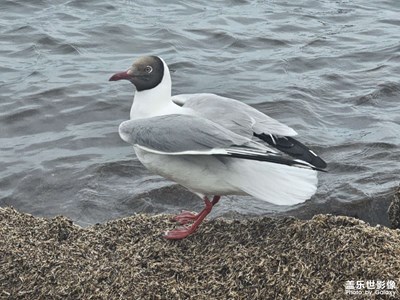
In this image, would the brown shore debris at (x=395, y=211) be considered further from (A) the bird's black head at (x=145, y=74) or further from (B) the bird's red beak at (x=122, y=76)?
(B) the bird's red beak at (x=122, y=76)

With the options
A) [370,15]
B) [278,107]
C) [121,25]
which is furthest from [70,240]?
[370,15]

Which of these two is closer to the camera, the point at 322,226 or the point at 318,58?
the point at 322,226

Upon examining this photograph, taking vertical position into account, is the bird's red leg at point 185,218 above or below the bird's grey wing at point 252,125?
below

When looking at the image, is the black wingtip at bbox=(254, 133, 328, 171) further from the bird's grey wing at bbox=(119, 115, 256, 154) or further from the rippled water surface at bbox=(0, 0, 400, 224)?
the rippled water surface at bbox=(0, 0, 400, 224)

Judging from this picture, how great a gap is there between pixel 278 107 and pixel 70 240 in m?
4.93

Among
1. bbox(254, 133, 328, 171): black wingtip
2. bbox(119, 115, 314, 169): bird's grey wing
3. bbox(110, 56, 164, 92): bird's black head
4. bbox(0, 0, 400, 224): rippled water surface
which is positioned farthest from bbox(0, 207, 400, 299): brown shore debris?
bbox(0, 0, 400, 224): rippled water surface

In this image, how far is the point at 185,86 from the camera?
9.85 metres

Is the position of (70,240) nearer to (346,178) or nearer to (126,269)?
(126,269)

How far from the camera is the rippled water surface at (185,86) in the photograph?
7098mm

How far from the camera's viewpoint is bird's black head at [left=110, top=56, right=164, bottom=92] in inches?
201

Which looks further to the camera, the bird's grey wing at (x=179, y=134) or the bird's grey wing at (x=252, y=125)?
the bird's grey wing at (x=252, y=125)

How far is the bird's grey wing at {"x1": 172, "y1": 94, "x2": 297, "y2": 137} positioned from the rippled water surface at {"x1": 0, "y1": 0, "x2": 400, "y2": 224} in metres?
1.83

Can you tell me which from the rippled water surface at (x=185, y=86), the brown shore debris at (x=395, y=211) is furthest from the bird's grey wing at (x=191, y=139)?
the rippled water surface at (x=185, y=86)

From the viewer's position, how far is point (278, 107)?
919 centimetres
